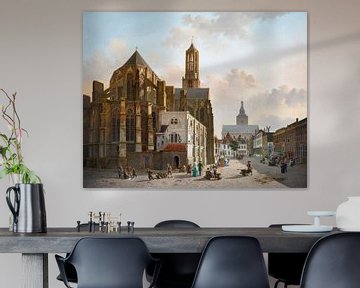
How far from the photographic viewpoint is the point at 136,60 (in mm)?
5711

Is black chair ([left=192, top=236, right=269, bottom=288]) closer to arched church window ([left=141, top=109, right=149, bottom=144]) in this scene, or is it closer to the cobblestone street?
the cobblestone street

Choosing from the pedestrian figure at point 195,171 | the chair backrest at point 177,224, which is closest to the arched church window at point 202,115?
the pedestrian figure at point 195,171

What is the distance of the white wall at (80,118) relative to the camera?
5.63 m

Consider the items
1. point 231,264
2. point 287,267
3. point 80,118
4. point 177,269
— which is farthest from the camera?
point 80,118

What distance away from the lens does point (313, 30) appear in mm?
5715

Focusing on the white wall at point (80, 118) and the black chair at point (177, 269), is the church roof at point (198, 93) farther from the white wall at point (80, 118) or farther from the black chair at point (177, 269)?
the black chair at point (177, 269)

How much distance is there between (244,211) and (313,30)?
→ 1.57 meters

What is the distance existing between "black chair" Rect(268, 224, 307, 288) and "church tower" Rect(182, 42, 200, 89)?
5.62 feet

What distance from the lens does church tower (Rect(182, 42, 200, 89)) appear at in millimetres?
5699

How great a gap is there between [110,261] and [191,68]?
102 inches

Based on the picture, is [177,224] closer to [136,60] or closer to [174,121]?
[174,121]

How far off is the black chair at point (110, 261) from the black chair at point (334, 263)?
0.78 metres

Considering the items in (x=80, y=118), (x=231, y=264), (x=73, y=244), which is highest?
(x=80, y=118)

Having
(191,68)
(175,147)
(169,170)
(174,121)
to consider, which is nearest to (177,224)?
(169,170)
